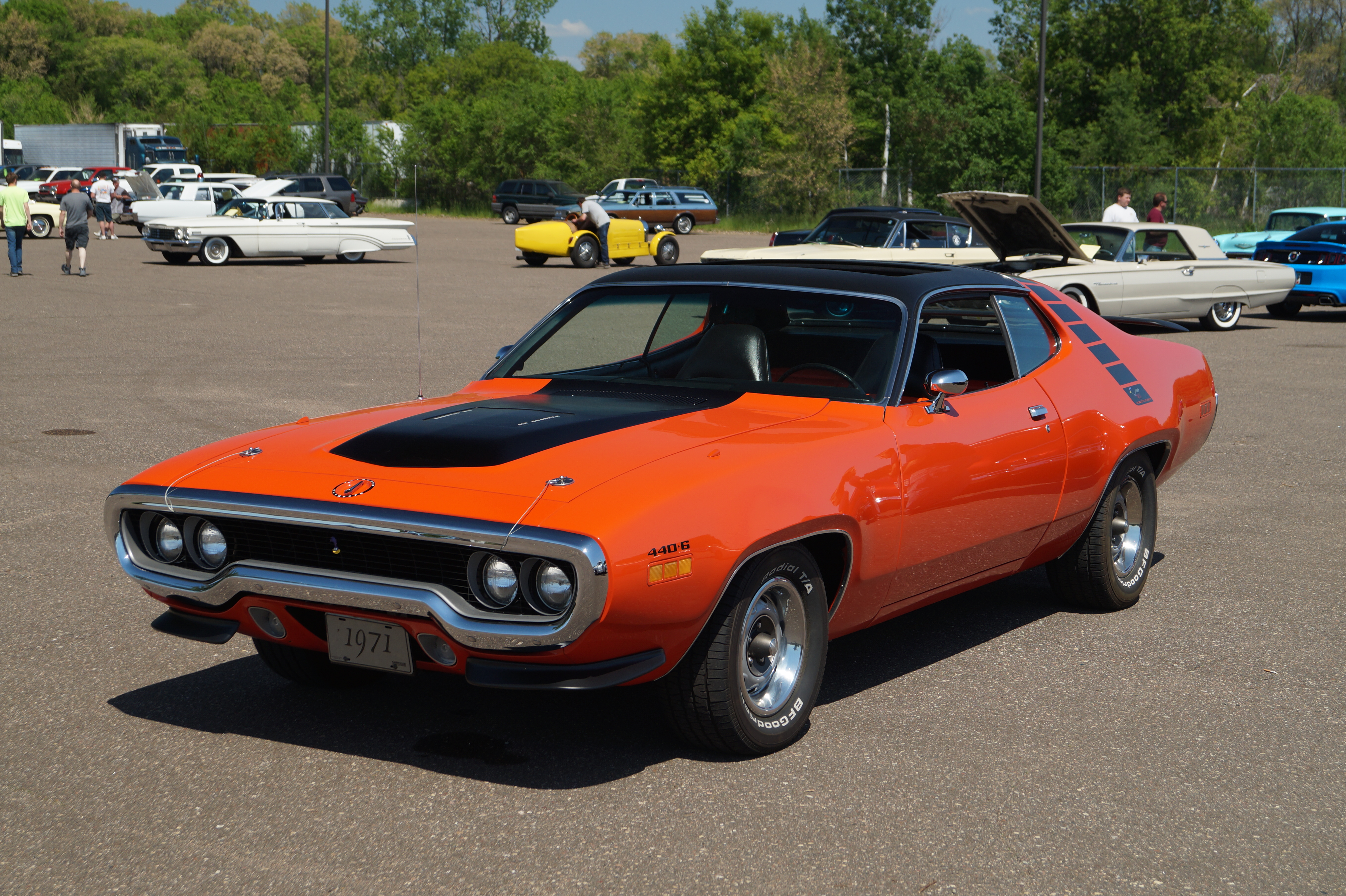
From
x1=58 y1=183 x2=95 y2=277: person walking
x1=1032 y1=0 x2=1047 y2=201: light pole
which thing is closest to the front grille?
x1=58 y1=183 x2=95 y2=277: person walking

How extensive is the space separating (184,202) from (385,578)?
1491 inches

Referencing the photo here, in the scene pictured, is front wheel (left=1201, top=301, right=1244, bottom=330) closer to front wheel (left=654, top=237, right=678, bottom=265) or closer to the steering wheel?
front wheel (left=654, top=237, right=678, bottom=265)

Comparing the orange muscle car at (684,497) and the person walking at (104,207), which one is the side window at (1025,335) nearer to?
the orange muscle car at (684,497)

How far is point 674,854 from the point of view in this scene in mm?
3580

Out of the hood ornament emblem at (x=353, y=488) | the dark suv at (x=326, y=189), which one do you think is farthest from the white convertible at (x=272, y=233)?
the hood ornament emblem at (x=353, y=488)

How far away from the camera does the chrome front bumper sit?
11.9 feet

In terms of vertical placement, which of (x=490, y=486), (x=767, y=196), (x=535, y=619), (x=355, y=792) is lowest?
(x=355, y=792)

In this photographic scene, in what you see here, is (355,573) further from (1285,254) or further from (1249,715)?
(1285,254)

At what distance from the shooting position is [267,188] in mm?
42875

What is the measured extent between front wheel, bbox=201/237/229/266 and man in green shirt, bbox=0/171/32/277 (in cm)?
448

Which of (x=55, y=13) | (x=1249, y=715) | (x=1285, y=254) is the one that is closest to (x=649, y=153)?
(x=1285, y=254)

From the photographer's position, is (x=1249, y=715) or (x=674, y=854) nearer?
(x=674, y=854)

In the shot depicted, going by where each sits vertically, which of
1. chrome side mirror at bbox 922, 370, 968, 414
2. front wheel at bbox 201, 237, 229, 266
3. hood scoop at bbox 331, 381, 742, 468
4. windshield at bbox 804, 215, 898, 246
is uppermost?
windshield at bbox 804, 215, 898, 246

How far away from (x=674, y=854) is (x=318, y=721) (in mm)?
1556
